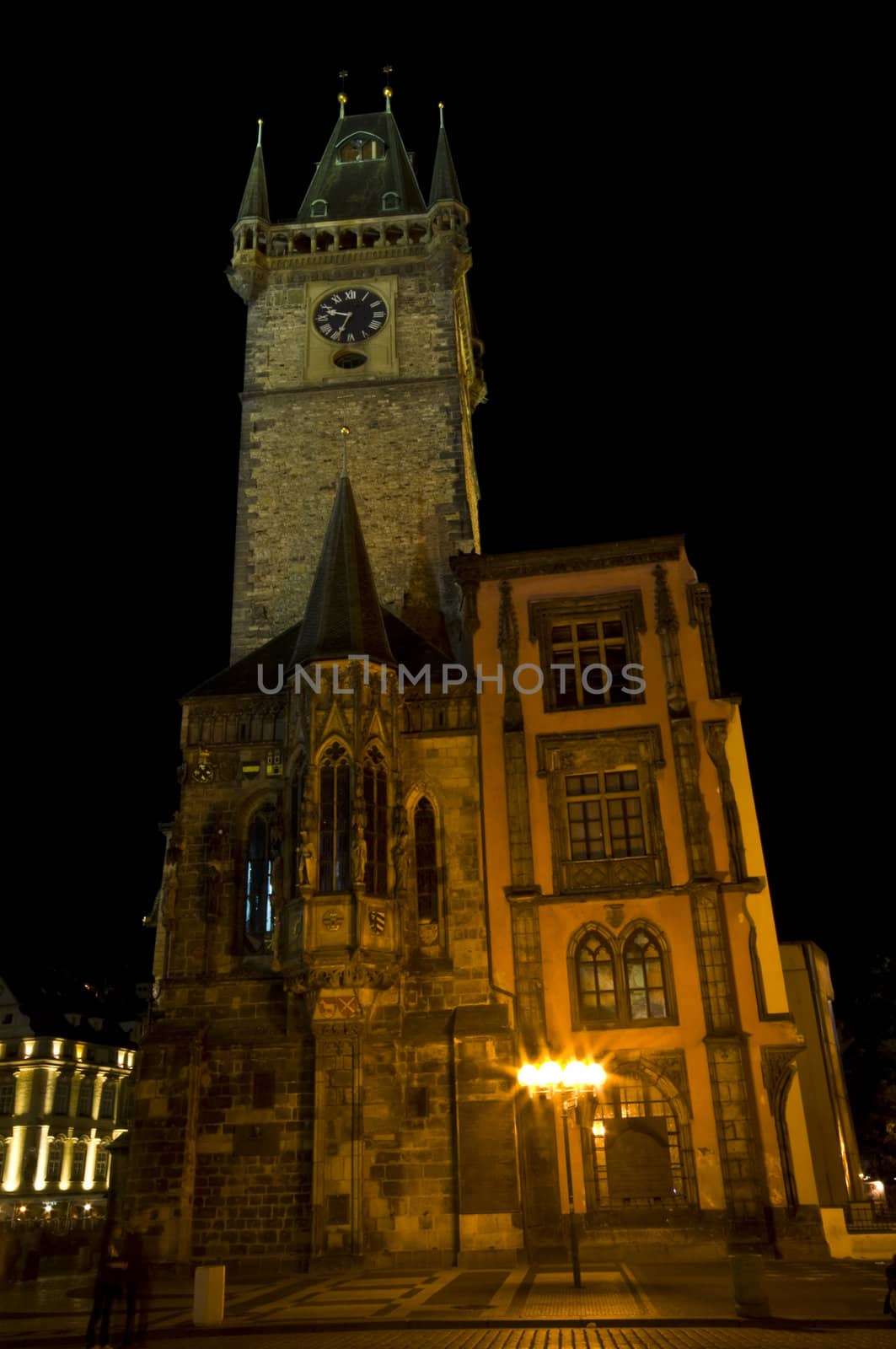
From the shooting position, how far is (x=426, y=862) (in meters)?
23.8

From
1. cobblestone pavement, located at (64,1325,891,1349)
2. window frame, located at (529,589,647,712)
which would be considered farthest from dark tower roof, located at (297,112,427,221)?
cobblestone pavement, located at (64,1325,891,1349)

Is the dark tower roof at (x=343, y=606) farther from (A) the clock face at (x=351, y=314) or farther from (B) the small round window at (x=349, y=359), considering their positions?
(A) the clock face at (x=351, y=314)

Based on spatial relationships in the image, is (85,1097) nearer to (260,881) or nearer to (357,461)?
(357,461)

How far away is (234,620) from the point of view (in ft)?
99.2

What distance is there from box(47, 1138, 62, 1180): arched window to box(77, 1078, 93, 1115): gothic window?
3.27 meters

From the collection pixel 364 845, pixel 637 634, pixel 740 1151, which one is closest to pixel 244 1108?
pixel 364 845

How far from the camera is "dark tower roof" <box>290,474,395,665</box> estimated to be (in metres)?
24.0

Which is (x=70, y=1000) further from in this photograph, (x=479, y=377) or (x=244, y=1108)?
(x=244, y=1108)

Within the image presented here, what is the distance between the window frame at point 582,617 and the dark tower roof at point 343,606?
139 inches

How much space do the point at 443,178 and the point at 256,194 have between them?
20.7 ft

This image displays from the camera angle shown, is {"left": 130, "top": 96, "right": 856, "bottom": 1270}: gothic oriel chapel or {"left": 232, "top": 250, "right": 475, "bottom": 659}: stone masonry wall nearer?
{"left": 130, "top": 96, "right": 856, "bottom": 1270}: gothic oriel chapel

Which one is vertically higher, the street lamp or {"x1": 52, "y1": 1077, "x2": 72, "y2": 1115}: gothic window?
{"x1": 52, "y1": 1077, "x2": 72, "y2": 1115}: gothic window

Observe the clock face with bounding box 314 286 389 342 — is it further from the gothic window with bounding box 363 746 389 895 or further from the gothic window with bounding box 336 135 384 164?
the gothic window with bounding box 363 746 389 895

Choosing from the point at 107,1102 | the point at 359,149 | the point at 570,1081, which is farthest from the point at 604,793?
the point at 107,1102
